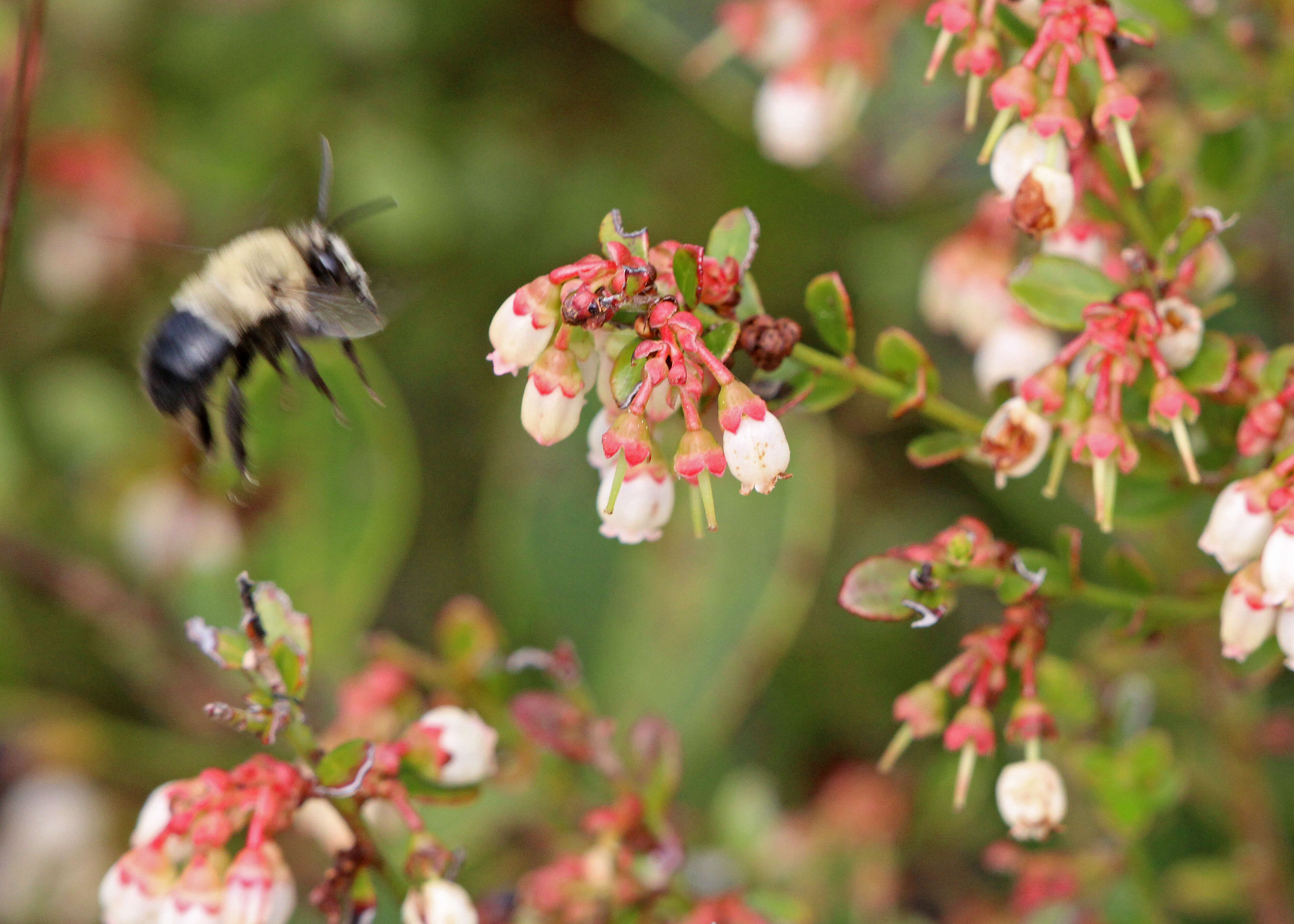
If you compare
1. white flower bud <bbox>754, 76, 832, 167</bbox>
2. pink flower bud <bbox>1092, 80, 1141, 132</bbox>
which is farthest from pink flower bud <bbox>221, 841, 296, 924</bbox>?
white flower bud <bbox>754, 76, 832, 167</bbox>

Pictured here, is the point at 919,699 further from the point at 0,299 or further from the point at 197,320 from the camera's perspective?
the point at 0,299

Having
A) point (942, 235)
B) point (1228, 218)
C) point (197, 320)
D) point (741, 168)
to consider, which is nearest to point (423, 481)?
point (741, 168)

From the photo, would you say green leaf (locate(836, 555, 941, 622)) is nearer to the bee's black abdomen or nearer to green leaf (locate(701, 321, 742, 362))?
green leaf (locate(701, 321, 742, 362))

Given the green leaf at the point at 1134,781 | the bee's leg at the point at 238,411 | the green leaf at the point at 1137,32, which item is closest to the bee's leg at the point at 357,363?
the bee's leg at the point at 238,411

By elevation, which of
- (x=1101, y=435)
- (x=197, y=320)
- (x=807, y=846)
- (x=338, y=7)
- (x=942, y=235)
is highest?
(x=338, y=7)

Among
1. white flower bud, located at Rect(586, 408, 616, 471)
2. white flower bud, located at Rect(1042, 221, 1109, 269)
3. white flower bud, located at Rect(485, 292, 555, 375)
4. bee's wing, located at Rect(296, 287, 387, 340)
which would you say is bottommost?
white flower bud, located at Rect(586, 408, 616, 471)
